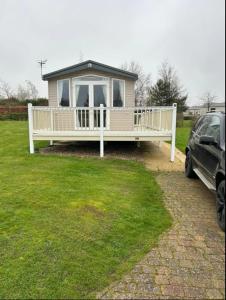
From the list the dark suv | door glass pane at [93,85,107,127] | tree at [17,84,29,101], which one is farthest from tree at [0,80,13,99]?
the dark suv

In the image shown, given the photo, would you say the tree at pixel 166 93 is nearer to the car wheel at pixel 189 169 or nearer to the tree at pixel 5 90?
the tree at pixel 5 90

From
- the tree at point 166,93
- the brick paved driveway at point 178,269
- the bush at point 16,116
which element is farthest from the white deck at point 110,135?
the tree at point 166,93

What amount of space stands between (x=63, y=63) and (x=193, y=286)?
30.3 m

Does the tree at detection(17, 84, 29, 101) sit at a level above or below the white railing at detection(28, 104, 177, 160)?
above

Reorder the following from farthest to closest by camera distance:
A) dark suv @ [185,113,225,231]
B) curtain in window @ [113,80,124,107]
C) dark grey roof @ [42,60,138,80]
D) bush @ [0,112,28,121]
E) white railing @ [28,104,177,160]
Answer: bush @ [0,112,28,121] < curtain in window @ [113,80,124,107] < dark grey roof @ [42,60,138,80] < white railing @ [28,104,177,160] < dark suv @ [185,113,225,231]

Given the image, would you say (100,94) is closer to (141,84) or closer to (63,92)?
(63,92)

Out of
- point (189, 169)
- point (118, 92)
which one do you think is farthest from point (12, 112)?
point (189, 169)

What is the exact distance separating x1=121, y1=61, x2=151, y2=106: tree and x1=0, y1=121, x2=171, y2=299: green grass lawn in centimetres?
2852

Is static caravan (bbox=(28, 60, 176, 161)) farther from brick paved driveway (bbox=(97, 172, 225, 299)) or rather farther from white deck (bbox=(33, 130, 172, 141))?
brick paved driveway (bbox=(97, 172, 225, 299))

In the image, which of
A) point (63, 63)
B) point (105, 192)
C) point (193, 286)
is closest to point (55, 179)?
point (105, 192)

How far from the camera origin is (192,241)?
3.17 m

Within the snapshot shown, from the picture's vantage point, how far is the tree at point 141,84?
3421 centimetres

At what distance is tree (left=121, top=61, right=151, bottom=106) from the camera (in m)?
34.2

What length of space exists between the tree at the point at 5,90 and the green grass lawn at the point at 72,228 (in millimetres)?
33691
